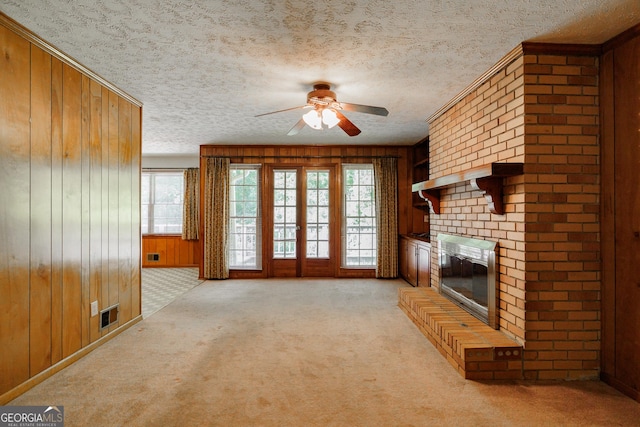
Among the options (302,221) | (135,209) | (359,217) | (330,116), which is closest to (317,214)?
(302,221)

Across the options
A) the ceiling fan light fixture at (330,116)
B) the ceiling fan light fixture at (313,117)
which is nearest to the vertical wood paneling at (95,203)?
the ceiling fan light fixture at (313,117)

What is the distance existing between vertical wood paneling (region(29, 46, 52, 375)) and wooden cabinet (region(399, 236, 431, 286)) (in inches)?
164

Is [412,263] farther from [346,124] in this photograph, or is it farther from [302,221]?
[346,124]

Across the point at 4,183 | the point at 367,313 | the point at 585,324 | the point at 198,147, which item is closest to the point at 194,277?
the point at 198,147

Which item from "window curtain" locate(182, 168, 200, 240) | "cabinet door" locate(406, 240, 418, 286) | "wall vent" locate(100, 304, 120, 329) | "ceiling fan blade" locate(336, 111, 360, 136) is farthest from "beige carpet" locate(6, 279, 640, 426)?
"window curtain" locate(182, 168, 200, 240)

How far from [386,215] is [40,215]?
198 inches

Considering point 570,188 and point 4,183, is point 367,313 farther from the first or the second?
point 4,183

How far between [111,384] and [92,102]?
2358mm

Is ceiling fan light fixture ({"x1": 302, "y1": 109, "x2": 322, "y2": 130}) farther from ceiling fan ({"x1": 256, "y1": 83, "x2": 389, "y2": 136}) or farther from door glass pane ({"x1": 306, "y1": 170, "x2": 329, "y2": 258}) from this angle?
door glass pane ({"x1": 306, "y1": 170, "x2": 329, "y2": 258})

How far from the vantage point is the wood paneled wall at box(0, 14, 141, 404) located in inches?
89.8

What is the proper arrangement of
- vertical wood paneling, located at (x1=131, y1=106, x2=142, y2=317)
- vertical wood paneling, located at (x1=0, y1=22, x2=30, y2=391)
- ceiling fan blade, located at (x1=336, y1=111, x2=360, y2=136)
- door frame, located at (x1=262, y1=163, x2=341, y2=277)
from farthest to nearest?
1. door frame, located at (x1=262, y1=163, x2=341, y2=277)
2. vertical wood paneling, located at (x1=131, y1=106, x2=142, y2=317)
3. ceiling fan blade, located at (x1=336, y1=111, x2=360, y2=136)
4. vertical wood paneling, located at (x1=0, y1=22, x2=30, y2=391)

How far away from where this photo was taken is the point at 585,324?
256 centimetres

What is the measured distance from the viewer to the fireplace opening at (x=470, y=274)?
294cm

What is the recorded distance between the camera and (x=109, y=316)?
3385 mm
